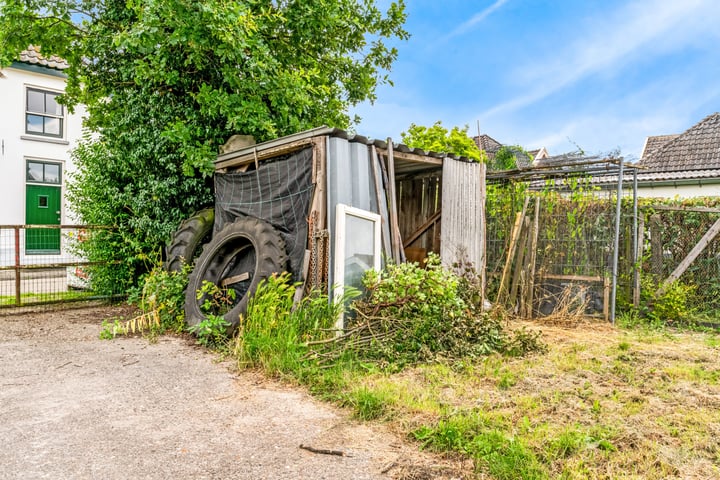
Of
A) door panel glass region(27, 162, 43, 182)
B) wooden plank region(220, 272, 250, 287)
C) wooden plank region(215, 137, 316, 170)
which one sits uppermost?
door panel glass region(27, 162, 43, 182)

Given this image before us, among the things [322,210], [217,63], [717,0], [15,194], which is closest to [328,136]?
[322,210]

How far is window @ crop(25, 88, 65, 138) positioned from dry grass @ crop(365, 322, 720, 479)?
13.4m

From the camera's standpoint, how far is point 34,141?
12656mm

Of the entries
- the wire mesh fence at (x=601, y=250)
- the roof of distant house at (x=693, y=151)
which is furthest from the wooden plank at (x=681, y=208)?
the roof of distant house at (x=693, y=151)

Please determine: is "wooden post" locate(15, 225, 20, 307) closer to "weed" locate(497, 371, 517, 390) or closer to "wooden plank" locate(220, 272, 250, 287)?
"wooden plank" locate(220, 272, 250, 287)

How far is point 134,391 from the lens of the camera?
372cm

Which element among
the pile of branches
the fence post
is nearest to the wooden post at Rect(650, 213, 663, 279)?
the pile of branches

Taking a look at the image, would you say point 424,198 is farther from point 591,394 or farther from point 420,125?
A: point 420,125

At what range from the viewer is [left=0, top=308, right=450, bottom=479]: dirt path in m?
2.46

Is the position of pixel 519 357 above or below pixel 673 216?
below

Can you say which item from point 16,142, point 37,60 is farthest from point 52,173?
point 37,60

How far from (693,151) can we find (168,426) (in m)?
15.2

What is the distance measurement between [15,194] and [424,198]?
1124 centimetres

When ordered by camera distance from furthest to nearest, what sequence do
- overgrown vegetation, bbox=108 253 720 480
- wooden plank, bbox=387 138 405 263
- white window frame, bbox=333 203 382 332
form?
wooden plank, bbox=387 138 405 263, white window frame, bbox=333 203 382 332, overgrown vegetation, bbox=108 253 720 480
